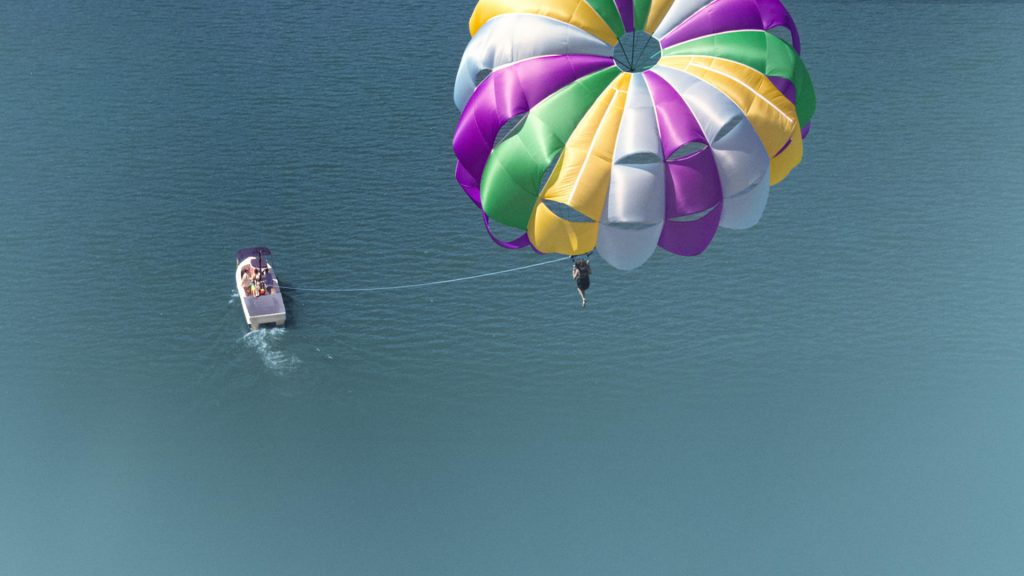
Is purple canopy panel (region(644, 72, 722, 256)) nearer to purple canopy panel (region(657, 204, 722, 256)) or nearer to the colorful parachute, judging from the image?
the colorful parachute

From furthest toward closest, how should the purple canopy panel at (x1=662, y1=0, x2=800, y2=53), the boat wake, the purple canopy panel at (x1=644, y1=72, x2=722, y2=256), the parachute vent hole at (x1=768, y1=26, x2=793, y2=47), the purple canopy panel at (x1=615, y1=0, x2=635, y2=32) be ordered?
the boat wake
the parachute vent hole at (x1=768, y1=26, x2=793, y2=47)
the purple canopy panel at (x1=662, y1=0, x2=800, y2=53)
the purple canopy panel at (x1=615, y1=0, x2=635, y2=32)
the purple canopy panel at (x1=644, y1=72, x2=722, y2=256)

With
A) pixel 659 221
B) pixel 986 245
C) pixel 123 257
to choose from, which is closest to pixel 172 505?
pixel 123 257

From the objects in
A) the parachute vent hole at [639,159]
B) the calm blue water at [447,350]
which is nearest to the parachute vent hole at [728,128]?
the parachute vent hole at [639,159]

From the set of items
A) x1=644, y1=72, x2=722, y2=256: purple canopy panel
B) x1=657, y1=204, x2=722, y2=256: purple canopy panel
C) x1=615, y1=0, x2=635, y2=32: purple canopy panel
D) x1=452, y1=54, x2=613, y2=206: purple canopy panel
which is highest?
x1=615, y1=0, x2=635, y2=32: purple canopy panel

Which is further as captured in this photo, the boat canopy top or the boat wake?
the boat canopy top

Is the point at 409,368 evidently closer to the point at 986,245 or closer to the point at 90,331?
the point at 90,331

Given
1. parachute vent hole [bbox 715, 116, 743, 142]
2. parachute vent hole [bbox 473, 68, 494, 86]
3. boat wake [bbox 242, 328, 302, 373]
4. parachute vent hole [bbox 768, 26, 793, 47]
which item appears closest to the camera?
parachute vent hole [bbox 715, 116, 743, 142]

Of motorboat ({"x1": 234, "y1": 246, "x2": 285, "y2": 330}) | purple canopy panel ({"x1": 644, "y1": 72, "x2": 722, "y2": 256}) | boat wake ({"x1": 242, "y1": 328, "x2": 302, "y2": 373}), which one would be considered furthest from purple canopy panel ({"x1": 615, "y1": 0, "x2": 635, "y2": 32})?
motorboat ({"x1": 234, "y1": 246, "x2": 285, "y2": 330})
